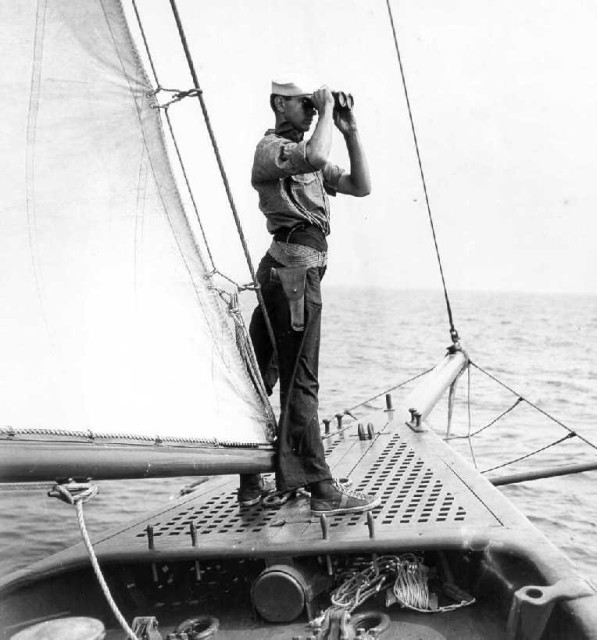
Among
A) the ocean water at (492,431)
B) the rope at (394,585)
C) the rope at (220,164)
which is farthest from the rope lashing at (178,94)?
the ocean water at (492,431)

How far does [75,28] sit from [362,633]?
7.78ft

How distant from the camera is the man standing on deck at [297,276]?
3.65 metres

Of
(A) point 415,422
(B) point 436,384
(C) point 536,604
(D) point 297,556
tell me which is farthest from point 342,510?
(B) point 436,384

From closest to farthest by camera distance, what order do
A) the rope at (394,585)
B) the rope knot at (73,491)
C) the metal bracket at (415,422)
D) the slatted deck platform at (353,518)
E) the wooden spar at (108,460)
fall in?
1. the wooden spar at (108,460)
2. the rope knot at (73,491)
3. the rope at (394,585)
4. the slatted deck platform at (353,518)
5. the metal bracket at (415,422)

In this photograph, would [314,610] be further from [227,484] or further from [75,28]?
[75,28]

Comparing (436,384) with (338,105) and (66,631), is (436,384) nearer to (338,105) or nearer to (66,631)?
(338,105)

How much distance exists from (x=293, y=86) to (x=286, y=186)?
0.45 m

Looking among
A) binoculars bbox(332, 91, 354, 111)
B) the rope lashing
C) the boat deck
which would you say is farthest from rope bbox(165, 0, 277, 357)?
the boat deck

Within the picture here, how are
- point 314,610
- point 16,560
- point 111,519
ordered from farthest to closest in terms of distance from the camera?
1. point 111,519
2. point 16,560
3. point 314,610

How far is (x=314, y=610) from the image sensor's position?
10.4 ft

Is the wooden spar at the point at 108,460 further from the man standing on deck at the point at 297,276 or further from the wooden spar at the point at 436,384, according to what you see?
the wooden spar at the point at 436,384

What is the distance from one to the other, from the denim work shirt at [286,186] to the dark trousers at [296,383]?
0.73ft

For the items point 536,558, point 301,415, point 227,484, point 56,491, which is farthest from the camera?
point 227,484

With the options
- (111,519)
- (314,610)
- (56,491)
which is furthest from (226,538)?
(111,519)
